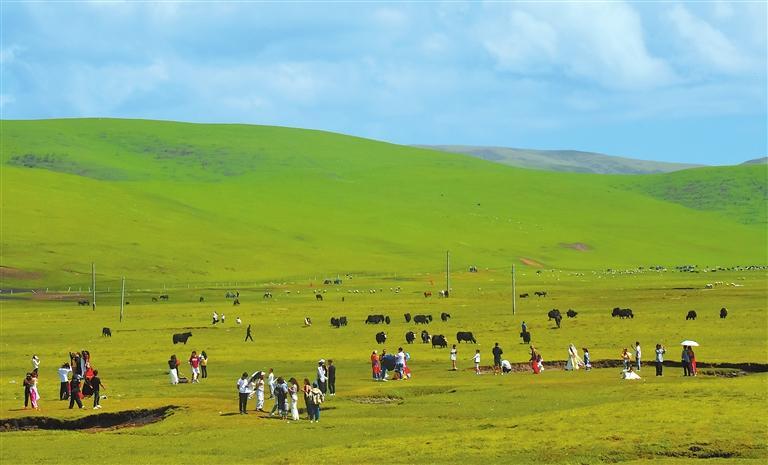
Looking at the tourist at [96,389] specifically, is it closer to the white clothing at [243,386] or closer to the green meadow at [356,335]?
the green meadow at [356,335]

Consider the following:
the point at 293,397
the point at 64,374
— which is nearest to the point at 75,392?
the point at 64,374

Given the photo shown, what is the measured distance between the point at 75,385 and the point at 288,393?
8911mm

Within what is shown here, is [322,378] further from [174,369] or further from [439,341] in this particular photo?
[439,341]

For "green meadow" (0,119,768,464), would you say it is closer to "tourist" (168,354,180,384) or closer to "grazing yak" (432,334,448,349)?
"tourist" (168,354,180,384)

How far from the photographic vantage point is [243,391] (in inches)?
1580

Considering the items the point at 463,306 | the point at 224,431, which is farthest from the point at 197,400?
the point at 463,306

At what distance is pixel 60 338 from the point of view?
7362 centimetres

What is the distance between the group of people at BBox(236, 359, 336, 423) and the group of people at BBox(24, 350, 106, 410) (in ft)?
18.3

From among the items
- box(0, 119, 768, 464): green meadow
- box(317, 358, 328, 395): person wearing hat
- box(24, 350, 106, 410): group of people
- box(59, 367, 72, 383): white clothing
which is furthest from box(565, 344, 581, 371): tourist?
box(59, 367, 72, 383): white clothing

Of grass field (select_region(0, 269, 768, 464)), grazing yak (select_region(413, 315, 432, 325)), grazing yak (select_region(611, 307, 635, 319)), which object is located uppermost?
grazing yak (select_region(611, 307, 635, 319))

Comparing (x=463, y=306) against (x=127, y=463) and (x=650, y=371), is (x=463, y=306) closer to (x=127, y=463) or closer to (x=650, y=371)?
(x=650, y=371)

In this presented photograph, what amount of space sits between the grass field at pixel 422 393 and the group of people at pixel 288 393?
602mm

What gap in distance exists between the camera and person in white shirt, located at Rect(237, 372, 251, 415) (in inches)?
1576

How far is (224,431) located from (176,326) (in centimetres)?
4517
